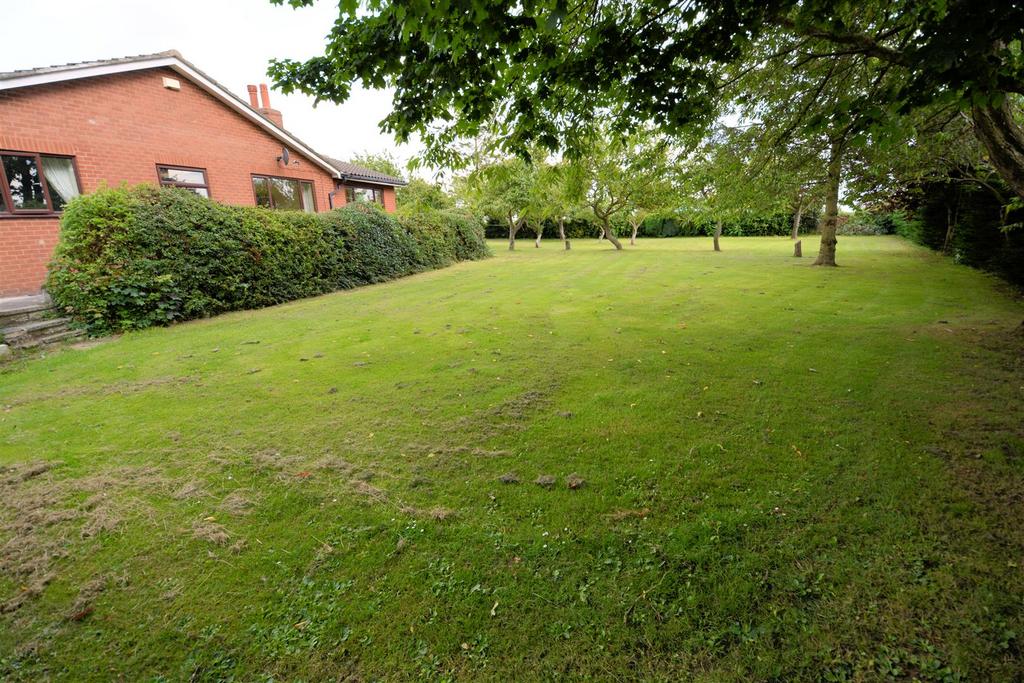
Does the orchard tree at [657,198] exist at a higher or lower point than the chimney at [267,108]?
lower

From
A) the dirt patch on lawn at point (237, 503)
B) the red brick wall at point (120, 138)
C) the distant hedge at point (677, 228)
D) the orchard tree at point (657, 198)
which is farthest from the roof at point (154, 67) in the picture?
the distant hedge at point (677, 228)

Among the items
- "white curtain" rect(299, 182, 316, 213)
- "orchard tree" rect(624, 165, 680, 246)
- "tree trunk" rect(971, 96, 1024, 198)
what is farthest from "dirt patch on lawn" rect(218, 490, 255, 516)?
"white curtain" rect(299, 182, 316, 213)

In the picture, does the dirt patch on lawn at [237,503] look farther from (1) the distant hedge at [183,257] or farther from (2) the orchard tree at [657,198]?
(2) the orchard tree at [657,198]

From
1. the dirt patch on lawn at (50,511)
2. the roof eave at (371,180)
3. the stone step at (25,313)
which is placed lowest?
the dirt patch on lawn at (50,511)

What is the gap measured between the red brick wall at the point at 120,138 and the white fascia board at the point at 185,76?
10.8 inches

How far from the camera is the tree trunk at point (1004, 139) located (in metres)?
4.86

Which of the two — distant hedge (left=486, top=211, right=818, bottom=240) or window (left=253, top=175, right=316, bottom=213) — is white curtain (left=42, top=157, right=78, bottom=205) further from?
distant hedge (left=486, top=211, right=818, bottom=240)

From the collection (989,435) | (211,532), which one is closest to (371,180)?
(211,532)

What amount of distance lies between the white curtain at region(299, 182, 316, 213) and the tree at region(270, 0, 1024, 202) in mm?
15789

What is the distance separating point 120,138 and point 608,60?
15.8 meters

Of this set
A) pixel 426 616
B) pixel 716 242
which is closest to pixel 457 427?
pixel 426 616

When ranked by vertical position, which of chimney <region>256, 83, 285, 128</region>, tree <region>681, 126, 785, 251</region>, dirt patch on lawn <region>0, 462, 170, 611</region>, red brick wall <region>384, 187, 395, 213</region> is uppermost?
chimney <region>256, 83, 285, 128</region>

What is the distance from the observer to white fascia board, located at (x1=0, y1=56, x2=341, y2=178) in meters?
11.1

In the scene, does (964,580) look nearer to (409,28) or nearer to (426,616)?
(426,616)
